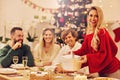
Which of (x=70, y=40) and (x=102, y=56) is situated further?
(x=70, y=40)

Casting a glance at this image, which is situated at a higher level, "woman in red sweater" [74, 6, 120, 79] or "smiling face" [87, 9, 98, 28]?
"smiling face" [87, 9, 98, 28]

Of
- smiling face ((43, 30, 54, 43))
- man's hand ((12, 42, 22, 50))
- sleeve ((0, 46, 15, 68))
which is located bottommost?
sleeve ((0, 46, 15, 68))

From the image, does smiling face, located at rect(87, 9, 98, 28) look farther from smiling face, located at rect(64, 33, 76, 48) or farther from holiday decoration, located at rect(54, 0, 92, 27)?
holiday decoration, located at rect(54, 0, 92, 27)

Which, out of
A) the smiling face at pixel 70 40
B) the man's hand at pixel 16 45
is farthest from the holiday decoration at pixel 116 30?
the man's hand at pixel 16 45

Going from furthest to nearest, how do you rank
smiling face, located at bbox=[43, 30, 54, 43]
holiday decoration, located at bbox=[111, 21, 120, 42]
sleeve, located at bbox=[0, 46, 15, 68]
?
holiday decoration, located at bbox=[111, 21, 120, 42] → smiling face, located at bbox=[43, 30, 54, 43] → sleeve, located at bbox=[0, 46, 15, 68]

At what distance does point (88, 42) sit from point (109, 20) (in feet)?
6.60

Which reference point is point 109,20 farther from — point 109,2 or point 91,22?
point 91,22

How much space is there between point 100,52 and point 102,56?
6 centimetres

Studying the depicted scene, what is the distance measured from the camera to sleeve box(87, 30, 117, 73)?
3203mm

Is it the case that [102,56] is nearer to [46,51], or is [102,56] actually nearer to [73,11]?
[46,51]

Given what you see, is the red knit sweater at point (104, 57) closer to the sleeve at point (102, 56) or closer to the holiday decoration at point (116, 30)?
the sleeve at point (102, 56)

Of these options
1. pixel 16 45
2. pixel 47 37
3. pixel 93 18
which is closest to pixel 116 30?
pixel 47 37

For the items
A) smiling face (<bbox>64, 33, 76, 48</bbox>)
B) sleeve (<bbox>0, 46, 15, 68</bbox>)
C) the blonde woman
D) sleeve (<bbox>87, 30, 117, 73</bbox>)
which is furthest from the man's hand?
sleeve (<bbox>87, 30, 117, 73</bbox>)

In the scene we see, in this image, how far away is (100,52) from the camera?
3215mm
